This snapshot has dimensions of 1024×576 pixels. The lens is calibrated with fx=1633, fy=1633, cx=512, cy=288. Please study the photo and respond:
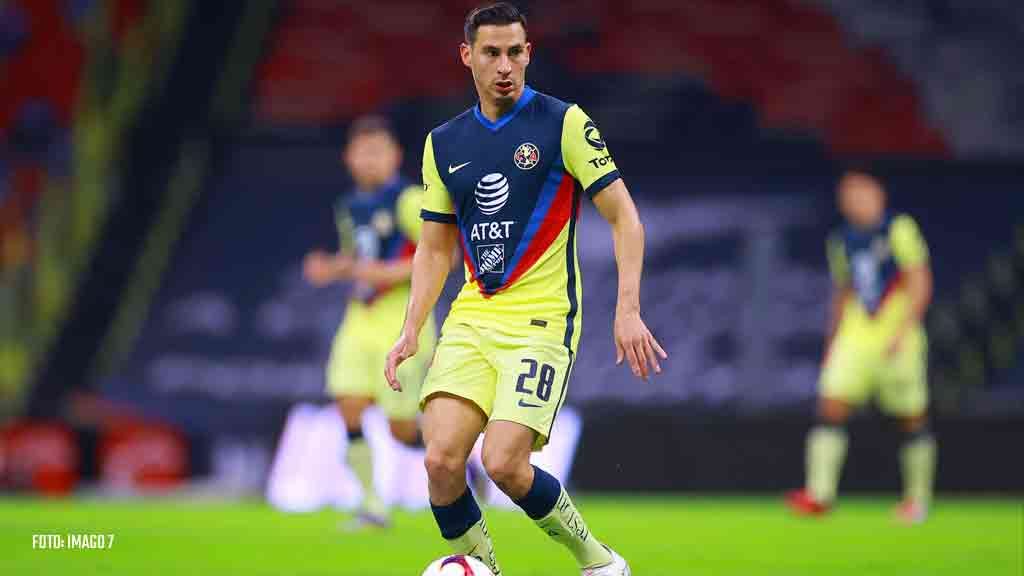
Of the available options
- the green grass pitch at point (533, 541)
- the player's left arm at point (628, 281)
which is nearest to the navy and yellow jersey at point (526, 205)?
the player's left arm at point (628, 281)

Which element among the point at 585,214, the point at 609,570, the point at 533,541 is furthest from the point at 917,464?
the point at 609,570

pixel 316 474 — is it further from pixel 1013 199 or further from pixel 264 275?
pixel 1013 199

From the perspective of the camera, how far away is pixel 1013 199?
48.9 ft

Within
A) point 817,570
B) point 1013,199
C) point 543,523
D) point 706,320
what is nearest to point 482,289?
point 543,523

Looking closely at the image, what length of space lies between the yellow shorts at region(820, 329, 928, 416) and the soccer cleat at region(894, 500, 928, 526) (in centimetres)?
67

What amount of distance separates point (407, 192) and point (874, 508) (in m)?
4.73

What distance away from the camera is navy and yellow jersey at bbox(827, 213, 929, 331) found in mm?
10992

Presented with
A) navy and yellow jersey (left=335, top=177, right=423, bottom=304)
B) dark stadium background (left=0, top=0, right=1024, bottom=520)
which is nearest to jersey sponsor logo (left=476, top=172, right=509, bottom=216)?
navy and yellow jersey (left=335, top=177, right=423, bottom=304)

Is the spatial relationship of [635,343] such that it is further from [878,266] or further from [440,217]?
[878,266]

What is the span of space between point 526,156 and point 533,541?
3.72 meters

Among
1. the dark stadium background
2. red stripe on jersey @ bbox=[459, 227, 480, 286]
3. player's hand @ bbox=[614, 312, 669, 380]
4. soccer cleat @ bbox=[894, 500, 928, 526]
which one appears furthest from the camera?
the dark stadium background

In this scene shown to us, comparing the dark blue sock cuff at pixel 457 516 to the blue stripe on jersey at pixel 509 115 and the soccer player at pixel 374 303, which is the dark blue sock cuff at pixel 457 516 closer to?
the blue stripe on jersey at pixel 509 115

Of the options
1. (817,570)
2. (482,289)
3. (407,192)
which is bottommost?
(817,570)

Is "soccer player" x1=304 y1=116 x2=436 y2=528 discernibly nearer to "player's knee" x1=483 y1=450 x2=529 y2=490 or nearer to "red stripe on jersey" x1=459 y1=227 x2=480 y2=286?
"red stripe on jersey" x1=459 y1=227 x2=480 y2=286
